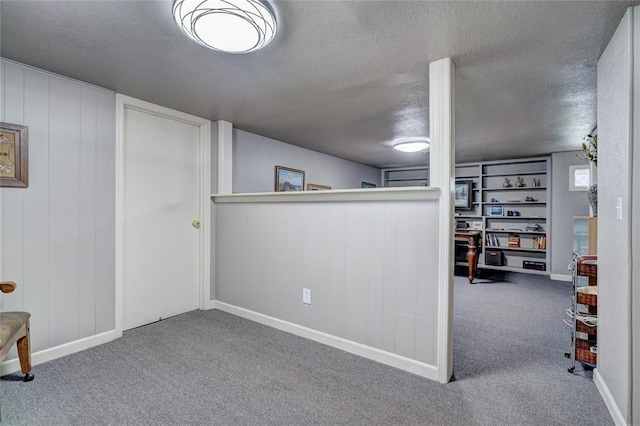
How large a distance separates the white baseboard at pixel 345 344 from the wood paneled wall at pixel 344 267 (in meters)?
0.04

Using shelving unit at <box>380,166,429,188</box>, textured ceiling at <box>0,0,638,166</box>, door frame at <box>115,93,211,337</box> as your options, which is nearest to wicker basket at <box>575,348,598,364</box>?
textured ceiling at <box>0,0,638,166</box>

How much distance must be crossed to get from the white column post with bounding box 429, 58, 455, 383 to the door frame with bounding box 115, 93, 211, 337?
7.82ft

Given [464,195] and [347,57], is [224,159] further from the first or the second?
[464,195]

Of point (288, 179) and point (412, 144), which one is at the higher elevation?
point (412, 144)

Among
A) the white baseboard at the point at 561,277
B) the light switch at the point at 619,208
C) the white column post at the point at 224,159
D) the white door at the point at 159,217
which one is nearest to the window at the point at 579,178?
the white baseboard at the point at 561,277

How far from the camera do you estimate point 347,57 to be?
2066mm

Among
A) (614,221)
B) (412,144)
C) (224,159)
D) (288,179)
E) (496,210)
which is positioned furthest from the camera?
(496,210)

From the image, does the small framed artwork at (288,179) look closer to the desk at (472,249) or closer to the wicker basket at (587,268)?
the desk at (472,249)

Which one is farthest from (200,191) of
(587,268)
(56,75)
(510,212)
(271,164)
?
(510,212)

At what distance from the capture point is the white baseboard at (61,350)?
2083 mm

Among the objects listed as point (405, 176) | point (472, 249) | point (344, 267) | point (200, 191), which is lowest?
point (472, 249)

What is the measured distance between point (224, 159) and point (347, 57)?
1957mm

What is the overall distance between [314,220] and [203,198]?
1.42 meters

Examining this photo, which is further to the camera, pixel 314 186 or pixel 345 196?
A: pixel 314 186
